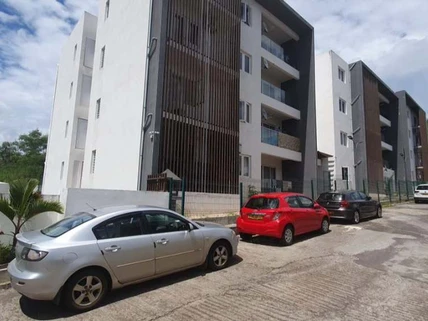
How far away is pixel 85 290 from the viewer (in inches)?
185

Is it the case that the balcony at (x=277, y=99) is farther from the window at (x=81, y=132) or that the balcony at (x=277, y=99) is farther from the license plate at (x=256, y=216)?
the window at (x=81, y=132)

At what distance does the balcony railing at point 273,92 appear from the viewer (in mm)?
19969

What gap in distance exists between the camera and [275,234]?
8805mm

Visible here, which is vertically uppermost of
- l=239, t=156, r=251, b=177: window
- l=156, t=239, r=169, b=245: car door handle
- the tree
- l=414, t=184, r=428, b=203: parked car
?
l=239, t=156, r=251, b=177: window

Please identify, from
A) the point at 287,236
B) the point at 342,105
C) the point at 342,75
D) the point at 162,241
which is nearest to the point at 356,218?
the point at 287,236

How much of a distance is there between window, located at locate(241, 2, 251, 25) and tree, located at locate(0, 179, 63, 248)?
52.0 ft

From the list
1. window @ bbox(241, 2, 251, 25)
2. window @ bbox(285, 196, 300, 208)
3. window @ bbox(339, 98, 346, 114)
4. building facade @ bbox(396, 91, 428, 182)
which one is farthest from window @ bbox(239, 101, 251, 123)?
building facade @ bbox(396, 91, 428, 182)

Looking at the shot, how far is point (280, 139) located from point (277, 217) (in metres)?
11.8

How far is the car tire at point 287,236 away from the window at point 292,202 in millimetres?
717

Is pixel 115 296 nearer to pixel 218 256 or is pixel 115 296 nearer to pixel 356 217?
pixel 218 256

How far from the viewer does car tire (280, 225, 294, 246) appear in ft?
29.5

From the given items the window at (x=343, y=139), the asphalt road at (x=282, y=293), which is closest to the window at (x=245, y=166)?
the asphalt road at (x=282, y=293)

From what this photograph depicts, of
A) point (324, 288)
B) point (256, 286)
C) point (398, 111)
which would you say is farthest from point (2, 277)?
point (398, 111)

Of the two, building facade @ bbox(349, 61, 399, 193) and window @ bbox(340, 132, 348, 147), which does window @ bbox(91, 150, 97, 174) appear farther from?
building facade @ bbox(349, 61, 399, 193)
